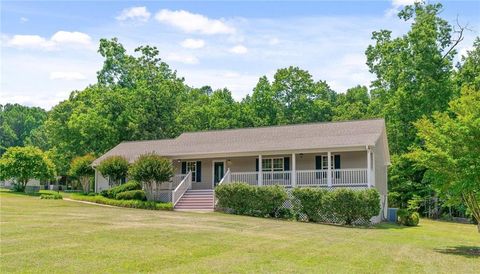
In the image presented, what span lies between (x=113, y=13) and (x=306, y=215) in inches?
550

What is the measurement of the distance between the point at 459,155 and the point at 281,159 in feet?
51.3

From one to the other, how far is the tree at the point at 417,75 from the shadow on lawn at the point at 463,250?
24.0 meters

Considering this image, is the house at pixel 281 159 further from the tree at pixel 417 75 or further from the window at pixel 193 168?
the tree at pixel 417 75

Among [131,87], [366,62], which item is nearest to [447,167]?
[366,62]

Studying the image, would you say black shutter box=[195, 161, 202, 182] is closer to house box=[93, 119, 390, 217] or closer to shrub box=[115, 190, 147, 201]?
house box=[93, 119, 390, 217]

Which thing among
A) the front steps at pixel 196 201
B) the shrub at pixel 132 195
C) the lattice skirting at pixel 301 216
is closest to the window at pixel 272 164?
the front steps at pixel 196 201

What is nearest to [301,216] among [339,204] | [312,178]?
[339,204]

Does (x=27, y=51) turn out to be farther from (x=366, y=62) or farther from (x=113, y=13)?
(x=366, y=62)

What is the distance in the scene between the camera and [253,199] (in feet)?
86.3

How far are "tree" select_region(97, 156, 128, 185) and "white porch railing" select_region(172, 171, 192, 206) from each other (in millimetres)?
4529

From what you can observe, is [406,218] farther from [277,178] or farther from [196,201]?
[196,201]

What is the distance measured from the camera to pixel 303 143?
95.4ft

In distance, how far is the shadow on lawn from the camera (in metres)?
15.7

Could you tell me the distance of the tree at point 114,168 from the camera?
108ft
